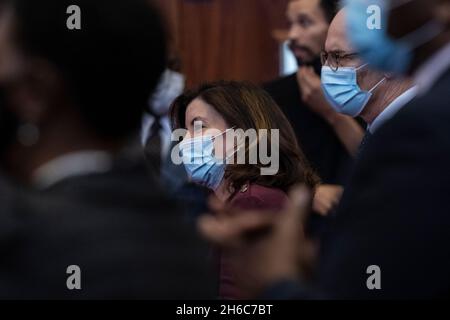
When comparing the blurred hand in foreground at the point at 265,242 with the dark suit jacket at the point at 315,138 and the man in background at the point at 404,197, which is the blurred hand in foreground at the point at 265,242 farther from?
the dark suit jacket at the point at 315,138

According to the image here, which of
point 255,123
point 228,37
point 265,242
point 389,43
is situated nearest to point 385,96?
point 255,123

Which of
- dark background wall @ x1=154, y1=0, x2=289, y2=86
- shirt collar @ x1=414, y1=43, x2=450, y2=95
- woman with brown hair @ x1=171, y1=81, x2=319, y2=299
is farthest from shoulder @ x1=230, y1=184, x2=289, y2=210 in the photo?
dark background wall @ x1=154, y1=0, x2=289, y2=86

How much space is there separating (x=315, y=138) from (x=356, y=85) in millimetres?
1102

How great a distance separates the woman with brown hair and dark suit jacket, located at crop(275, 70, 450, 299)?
1120mm

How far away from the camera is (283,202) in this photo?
293 centimetres

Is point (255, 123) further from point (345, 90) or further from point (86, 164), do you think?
point (86, 164)

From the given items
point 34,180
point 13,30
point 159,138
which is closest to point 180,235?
point 34,180

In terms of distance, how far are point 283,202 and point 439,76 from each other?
1.16 m

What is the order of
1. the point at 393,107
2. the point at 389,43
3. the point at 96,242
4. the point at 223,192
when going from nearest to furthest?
the point at 96,242, the point at 389,43, the point at 393,107, the point at 223,192

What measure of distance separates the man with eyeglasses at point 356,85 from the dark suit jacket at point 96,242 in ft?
4.45

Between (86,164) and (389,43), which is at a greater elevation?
(389,43)

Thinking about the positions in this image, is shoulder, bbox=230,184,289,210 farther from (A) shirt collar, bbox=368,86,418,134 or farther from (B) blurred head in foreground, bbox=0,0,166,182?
(B) blurred head in foreground, bbox=0,0,166,182

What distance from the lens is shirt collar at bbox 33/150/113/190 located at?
1.60 meters

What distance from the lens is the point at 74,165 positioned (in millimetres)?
1611
